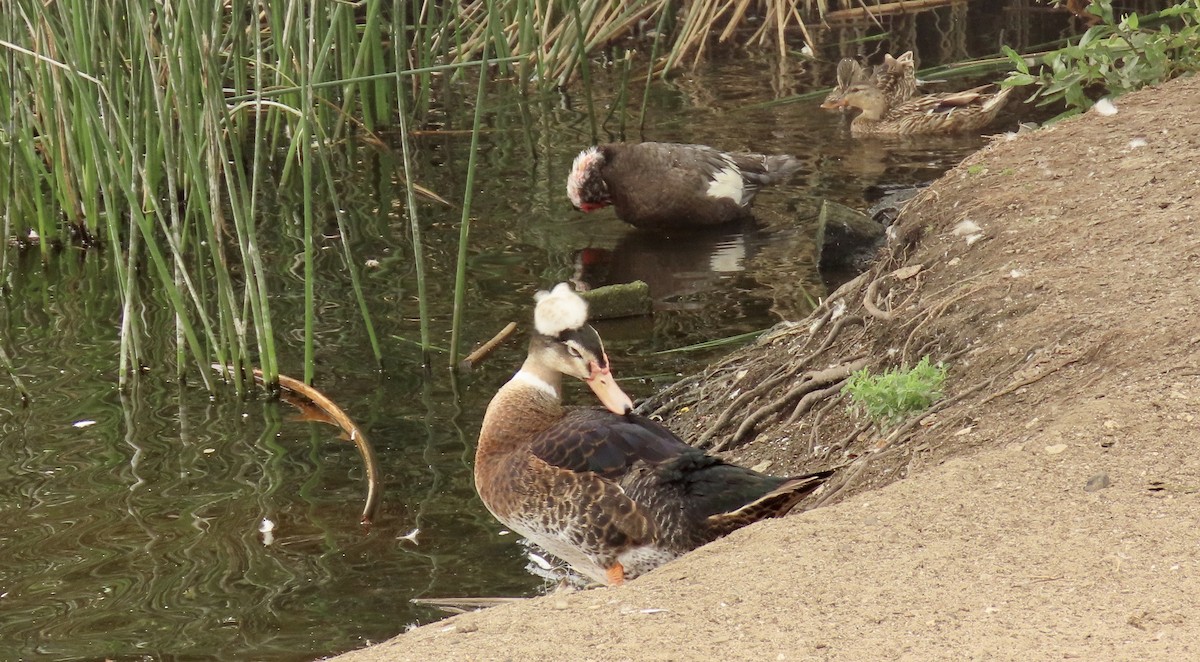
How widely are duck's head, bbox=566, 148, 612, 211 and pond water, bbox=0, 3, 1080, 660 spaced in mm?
236

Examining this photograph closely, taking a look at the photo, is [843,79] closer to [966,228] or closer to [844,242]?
[844,242]

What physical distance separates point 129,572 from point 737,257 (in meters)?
4.51

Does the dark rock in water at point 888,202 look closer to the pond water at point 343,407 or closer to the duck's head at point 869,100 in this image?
the pond water at point 343,407

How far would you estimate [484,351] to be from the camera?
6.78 m

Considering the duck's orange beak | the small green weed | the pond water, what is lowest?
the pond water

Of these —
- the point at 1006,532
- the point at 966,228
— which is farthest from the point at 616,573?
the point at 966,228

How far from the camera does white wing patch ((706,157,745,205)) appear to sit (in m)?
8.87

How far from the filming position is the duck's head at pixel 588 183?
8781 mm

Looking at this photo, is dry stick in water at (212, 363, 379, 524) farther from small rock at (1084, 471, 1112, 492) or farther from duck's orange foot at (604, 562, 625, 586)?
small rock at (1084, 471, 1112, 492)

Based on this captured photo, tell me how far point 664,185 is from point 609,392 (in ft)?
14.5

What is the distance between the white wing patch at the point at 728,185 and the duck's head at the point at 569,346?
4.21 meters

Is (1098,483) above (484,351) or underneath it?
above

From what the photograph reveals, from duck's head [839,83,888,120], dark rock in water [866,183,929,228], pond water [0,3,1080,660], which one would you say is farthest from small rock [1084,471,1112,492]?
duck's head [839,83,888,120]

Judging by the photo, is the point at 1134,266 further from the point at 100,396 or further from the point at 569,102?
the point at 569,102
